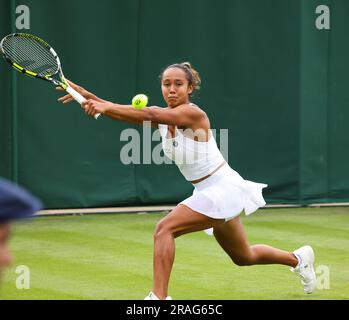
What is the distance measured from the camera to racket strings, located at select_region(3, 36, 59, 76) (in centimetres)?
568

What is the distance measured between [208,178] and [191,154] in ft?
0.66

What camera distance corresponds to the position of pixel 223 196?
5.12 metres

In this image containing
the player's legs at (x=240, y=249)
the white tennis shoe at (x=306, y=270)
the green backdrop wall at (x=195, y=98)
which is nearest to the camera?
the player's legs at (x=240, y=249)

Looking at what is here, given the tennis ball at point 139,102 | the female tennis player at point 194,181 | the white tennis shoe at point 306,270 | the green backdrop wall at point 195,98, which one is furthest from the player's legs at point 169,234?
the green backdrop wall at point 195,98

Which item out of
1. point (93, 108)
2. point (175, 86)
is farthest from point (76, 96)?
point (175, 86)

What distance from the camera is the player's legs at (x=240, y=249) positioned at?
5227 mm

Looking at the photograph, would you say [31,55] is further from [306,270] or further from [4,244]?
[4,244]

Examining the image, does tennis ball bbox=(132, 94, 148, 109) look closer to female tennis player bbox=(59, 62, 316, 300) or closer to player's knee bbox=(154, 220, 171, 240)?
female tennis player bbox=(59, 62, 316, 300)

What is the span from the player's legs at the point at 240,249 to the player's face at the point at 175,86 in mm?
783

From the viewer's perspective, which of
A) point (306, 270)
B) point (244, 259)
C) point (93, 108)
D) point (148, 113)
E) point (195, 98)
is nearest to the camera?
point (93, 108)

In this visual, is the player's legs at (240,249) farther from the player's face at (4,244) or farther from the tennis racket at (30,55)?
the player's face at (4,244)

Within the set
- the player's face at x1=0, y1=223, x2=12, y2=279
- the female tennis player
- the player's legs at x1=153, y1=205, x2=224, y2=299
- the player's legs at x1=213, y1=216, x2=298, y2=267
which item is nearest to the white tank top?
the female tennis player

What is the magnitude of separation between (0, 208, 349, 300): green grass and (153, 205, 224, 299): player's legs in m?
0.73
